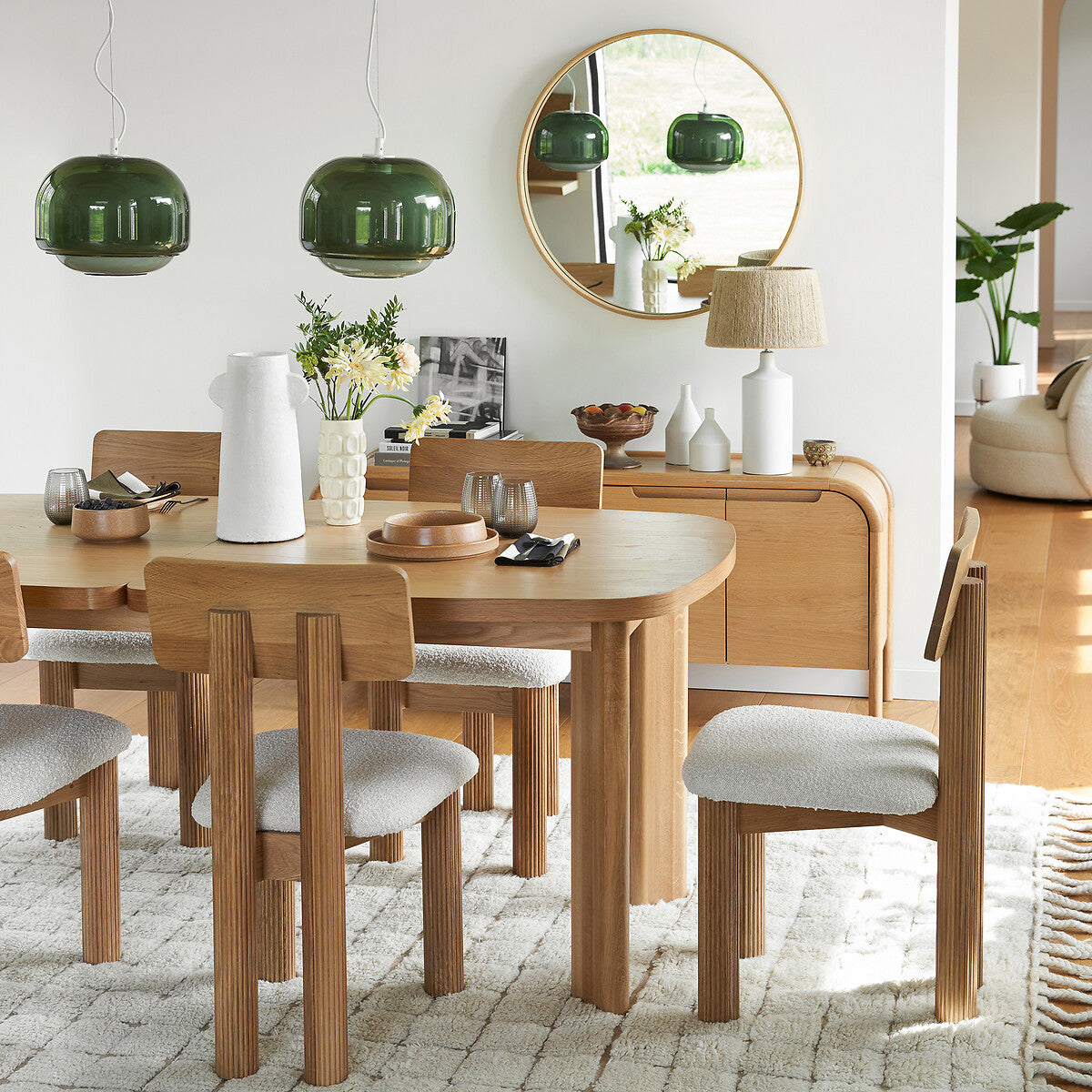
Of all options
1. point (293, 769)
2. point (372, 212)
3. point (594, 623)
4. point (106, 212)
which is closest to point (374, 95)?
point (106, 212)

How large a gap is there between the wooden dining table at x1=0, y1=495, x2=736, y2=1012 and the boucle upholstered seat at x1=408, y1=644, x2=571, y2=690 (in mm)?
217

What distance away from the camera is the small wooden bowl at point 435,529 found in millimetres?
2592

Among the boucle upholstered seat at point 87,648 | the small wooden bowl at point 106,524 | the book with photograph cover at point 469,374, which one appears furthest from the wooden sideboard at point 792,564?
the small wooden bowl at point 106,524

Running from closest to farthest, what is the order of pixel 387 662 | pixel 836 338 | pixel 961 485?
pixel 387 662
pixel 836 338
pixel 961 485

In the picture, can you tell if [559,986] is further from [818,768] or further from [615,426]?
[615,426]

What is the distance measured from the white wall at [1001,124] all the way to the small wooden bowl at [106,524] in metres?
7.48

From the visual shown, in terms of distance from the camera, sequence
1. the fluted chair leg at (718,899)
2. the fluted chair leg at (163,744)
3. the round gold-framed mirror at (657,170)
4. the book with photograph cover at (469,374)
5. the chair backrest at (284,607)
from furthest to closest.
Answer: the book with photograph cover at (469,374) → the round gold-framed mirror at (657,170) → the fluted chair leg at (163,744) → the fluted chair leg at (718,899) → the chair backrest at (284,607)

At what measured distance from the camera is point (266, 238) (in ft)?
14.8

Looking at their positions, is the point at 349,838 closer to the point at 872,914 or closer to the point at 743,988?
the point at 743,988

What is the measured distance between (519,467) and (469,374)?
1225 mm

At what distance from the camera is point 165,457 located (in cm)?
352

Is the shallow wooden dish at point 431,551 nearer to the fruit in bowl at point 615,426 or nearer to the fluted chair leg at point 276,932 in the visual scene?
the fluted chair leg at point 276,932

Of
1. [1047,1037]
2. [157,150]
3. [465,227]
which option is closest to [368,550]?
[1047,1037]

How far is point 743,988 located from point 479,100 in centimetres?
285
